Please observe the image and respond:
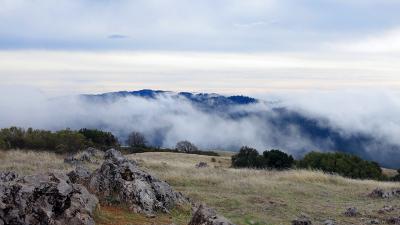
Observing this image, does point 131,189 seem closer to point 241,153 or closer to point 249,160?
point 249,160

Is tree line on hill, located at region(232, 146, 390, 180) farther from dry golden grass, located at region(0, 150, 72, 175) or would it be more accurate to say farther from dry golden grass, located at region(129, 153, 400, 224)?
dry golden grass, located at region(0, 150, 72, 175)

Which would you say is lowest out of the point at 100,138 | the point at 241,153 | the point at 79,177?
the point at 241,153

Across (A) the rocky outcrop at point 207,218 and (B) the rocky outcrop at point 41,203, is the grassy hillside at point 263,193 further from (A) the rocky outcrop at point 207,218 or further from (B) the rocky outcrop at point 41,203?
(A) the rocky outcrop at point 207,218

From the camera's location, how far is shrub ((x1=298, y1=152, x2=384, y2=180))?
4659cm

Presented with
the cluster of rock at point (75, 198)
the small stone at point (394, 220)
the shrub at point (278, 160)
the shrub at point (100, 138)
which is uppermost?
the shrub at point (100, 138)

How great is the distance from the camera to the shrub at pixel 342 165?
46.6m

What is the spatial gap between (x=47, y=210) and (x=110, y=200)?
4.77m

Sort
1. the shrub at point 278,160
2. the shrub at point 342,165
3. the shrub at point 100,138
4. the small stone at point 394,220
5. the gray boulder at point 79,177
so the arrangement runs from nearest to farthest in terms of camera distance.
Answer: the gray boulder at point 79,177, the small stone at point 394,220, the shrub at point 278,160, the shrub at point 342,165, the shrub at point 100,138

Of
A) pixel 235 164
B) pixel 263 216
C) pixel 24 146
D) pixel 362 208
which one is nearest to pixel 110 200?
pixel 263 216

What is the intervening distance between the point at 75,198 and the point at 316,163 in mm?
38081

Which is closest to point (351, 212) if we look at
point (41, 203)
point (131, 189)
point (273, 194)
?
point (273, 194)

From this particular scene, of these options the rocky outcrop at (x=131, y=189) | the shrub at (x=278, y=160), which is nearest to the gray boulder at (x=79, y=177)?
the rocky outcrop at (x=131, y=189)

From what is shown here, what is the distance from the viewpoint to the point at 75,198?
12.4 metres

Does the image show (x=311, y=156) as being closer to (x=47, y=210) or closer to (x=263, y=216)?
(x=263, y=216)
